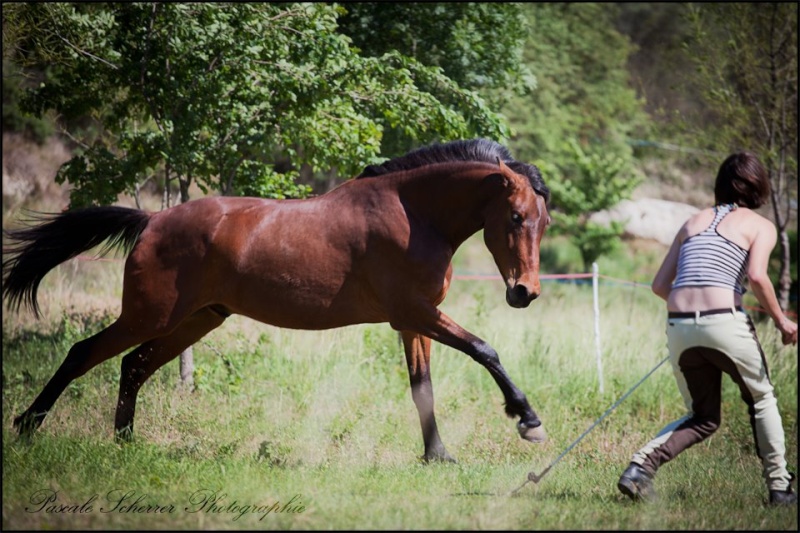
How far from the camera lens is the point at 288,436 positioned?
6.90 meters

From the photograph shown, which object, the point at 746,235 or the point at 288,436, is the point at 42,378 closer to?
the point at 288,436

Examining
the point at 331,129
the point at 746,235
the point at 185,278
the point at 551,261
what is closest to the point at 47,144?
the point at 551,261

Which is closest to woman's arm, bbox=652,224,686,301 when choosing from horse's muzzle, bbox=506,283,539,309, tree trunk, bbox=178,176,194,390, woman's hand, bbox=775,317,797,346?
woman's hand, bbox=775,317,797,346

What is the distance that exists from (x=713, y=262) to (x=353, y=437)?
3595mm

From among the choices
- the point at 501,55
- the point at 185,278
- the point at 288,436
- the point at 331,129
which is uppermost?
the point at 501,55

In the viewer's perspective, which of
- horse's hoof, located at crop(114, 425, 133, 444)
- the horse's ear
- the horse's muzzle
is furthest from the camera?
horse's hoof, located at crop(114, 425, 133, 444)

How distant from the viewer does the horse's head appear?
5586 millimetres

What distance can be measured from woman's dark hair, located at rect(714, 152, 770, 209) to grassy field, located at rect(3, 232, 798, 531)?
1.89 metres

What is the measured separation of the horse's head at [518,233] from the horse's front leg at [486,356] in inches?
16.2

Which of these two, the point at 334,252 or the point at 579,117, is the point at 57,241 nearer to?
the point at 334,252

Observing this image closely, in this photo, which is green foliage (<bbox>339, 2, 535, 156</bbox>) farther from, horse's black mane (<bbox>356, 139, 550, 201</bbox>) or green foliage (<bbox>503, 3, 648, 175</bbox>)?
green foliage (<bbox>503, 3, 648, 175</bbox>)

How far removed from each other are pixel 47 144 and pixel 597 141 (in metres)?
18.8

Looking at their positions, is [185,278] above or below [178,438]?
above

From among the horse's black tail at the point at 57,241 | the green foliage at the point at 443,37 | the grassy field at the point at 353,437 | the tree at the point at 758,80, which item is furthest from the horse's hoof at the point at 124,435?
the tree at the point at 758,80
